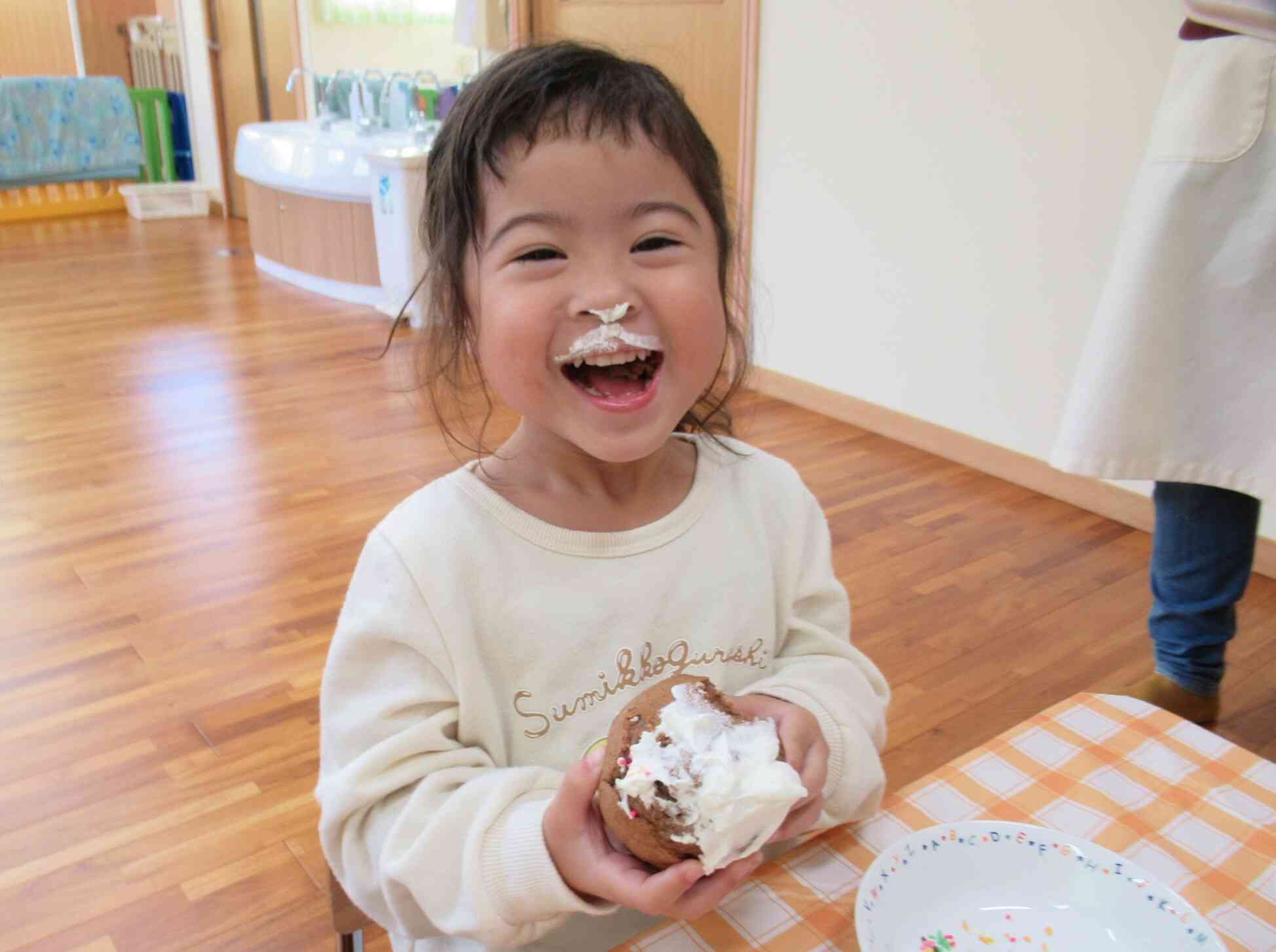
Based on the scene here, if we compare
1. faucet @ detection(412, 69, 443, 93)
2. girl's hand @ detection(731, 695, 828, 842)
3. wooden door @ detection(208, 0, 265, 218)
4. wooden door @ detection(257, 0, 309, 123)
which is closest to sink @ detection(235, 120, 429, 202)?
faucet @ detection(412, 69, 443, 93)

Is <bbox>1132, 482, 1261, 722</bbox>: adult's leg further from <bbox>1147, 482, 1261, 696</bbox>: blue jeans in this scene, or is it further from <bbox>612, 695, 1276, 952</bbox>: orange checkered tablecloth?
<bbox>612, 695, 1276, 952</bbox>: orange checkered tablecloth

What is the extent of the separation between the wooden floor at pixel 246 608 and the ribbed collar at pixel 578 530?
0.87 meters

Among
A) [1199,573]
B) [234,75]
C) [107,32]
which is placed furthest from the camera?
[107,32]

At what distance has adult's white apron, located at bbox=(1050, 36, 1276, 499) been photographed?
4.91ft

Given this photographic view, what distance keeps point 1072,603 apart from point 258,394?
102 inches

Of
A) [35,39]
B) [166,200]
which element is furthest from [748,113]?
[35,39]

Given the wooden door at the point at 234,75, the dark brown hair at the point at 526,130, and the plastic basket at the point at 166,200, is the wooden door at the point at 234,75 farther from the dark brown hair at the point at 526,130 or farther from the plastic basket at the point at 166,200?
the dark brown hair at the point at 526,130

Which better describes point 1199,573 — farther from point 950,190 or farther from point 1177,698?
point 950,190

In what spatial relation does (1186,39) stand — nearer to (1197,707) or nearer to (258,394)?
(1197,707)

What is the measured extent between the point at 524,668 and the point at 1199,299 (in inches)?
48.7

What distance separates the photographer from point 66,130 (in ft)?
22.6

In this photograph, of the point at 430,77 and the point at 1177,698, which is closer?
the point at 1177,698

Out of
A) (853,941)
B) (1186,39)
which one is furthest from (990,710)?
(853,941)

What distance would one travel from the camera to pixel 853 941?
59cm
